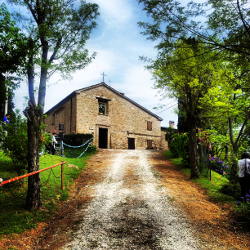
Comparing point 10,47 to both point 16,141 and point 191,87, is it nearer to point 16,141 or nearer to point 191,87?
point 16,141

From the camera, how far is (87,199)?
7.75m

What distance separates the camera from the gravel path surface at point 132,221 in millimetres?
4656

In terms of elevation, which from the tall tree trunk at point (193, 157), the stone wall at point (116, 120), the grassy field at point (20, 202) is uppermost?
the stone wall at point (116, 120)

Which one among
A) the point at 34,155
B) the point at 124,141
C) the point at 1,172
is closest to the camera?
Result: the point at 34,155

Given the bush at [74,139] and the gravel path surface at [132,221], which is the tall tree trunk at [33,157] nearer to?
the gravel path surface at [132,221]

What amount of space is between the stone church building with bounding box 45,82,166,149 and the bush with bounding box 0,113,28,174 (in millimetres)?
14601

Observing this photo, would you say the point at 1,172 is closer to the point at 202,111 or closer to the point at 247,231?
the point at 247,231

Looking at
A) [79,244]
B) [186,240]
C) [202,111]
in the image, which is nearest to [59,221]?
[79,244]

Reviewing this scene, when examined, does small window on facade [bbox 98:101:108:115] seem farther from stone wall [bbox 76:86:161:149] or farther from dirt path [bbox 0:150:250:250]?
dirt path [bbox 0:150:250:250]

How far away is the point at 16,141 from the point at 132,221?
16.4ft

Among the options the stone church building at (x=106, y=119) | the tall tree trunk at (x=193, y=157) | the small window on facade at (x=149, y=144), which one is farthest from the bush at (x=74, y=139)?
the tall tree trunk at (x=193, y=157)

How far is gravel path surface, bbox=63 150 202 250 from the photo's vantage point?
4656 mm

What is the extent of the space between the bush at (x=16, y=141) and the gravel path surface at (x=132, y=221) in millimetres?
2964

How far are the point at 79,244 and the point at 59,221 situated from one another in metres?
1.61
